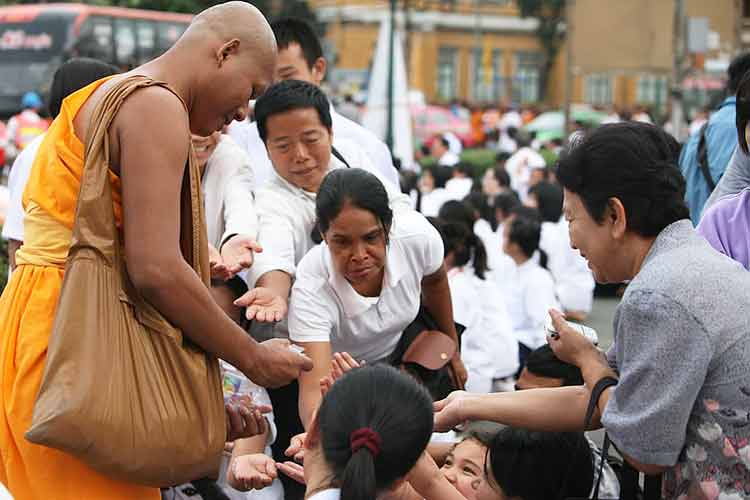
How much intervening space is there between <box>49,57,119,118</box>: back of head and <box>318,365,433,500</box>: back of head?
1.84m

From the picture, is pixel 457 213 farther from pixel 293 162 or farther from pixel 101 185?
pixel 101 185

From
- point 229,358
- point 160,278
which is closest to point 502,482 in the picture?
point 229,358

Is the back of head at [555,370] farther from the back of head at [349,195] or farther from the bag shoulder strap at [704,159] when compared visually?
the bag shoulder strap at [704,159]

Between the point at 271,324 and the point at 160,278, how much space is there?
118 cm

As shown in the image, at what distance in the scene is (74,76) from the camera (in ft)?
12.6

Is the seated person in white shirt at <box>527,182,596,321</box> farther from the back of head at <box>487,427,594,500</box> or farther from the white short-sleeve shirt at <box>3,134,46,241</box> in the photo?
the back of head at <box>487,427,594,500</box>

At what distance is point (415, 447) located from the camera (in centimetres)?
241

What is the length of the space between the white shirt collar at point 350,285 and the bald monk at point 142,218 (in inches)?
28.2

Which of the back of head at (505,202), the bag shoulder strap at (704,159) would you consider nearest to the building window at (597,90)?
the back of head at (505,202)

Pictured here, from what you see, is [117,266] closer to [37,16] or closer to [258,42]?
[258,42]

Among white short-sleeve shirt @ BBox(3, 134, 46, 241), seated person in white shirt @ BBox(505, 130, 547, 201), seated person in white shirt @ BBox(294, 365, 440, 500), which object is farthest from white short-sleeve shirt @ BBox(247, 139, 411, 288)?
seated person in white shirt @ BBox(505, 130, 547, 201)

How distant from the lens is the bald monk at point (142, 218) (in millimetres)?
2510

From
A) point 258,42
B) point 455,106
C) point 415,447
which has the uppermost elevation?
point 258,42

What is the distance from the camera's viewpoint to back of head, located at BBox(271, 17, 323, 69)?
462 cm
